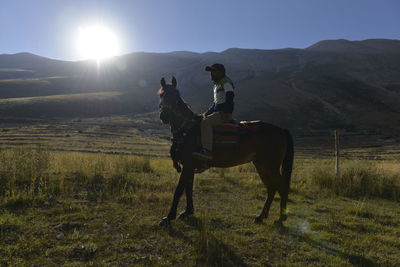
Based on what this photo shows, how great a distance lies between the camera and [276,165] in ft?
19.6

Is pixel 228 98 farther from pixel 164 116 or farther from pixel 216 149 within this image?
pixel 164 116

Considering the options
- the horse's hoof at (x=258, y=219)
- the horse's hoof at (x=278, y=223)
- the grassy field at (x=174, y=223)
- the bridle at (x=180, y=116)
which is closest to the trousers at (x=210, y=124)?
the bridle at (x=180, y=116)

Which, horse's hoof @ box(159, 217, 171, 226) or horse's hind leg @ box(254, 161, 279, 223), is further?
horse's hind leg @ box(254, 161, 279, 223)

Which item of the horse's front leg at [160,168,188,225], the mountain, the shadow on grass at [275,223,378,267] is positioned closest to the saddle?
the horse's front leg at [160,168,188,225]

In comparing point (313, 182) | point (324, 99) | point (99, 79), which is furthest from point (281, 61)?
point (313, 182)

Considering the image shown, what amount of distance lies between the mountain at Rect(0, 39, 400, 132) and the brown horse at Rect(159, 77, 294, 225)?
71.1 metres

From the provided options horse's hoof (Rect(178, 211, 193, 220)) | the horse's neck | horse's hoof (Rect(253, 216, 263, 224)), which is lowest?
horse's hoof (Rect(253, 216, 263, 224))

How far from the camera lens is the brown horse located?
5652mm

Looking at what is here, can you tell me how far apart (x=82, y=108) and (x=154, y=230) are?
89240 millimetres

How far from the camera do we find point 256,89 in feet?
345

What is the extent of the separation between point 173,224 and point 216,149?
6.25 ft

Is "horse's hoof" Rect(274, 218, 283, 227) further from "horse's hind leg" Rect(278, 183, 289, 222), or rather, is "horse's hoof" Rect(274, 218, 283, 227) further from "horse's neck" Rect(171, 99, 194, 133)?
"horse's neck" Rect(171, 99, 194, 133)

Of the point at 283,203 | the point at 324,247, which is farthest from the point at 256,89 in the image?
the point at 324,247

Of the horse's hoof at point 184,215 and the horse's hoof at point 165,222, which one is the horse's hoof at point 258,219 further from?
the horse's hoof at point 165,222
